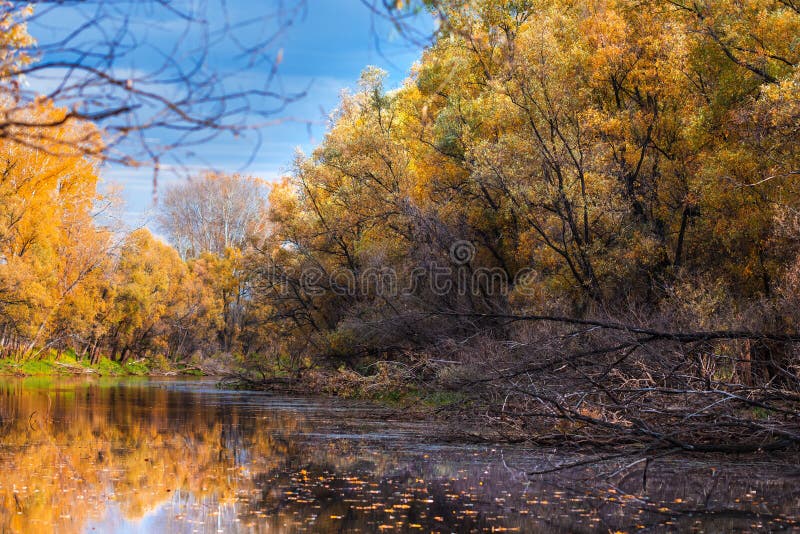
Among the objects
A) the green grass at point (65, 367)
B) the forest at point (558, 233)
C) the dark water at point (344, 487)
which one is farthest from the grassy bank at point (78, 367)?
the dark water at point (344, 487)

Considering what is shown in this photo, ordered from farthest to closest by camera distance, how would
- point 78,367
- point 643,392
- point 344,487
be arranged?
point 78,367, point 643,392, point 344,487

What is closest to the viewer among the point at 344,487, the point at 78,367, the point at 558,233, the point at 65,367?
the point at 344,487

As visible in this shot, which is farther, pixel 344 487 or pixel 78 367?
pixel 78 367

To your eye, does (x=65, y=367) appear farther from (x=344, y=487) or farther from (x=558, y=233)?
(x=344, y=487)

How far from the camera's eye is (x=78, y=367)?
55.3m

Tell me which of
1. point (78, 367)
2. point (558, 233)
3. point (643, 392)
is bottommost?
point (78, 367)

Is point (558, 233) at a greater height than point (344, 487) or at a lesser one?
greater

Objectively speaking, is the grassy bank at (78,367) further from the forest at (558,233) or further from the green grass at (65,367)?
the forest at (558,233)

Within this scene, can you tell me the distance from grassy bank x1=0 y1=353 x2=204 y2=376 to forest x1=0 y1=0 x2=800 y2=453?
6.25m

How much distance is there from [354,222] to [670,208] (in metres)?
14.4

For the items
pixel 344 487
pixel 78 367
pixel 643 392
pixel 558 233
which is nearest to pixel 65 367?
pixel 78 367

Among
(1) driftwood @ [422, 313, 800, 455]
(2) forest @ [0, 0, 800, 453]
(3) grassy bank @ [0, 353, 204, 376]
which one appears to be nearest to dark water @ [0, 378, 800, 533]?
(1) driftwood @ [422, 313, 800, 455]

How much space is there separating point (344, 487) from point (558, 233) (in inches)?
673

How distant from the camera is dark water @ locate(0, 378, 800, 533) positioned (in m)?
9.06
